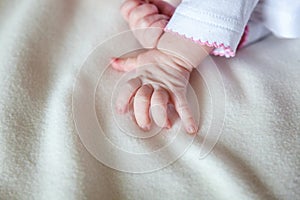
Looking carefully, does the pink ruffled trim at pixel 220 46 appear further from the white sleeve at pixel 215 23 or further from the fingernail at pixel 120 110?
the fingernail at pixel 120 110

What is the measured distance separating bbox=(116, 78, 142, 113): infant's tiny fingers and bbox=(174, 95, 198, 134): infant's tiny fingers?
0.05 m

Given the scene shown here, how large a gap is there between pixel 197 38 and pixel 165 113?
4.5 inches

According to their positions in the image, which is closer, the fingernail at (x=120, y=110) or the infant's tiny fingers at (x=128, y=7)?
the fingernail at (x=120, y=110)

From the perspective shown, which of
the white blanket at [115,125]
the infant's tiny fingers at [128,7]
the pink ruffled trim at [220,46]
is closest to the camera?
the white blanket at [115,125]

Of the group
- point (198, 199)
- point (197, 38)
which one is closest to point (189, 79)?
point (197, 38)

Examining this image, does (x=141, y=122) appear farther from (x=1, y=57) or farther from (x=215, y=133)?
(x=1, y=57)

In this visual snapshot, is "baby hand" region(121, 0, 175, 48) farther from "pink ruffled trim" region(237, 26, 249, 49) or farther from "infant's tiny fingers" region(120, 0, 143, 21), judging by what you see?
"pink ruffled trim" region(237, 26, 249, 49)

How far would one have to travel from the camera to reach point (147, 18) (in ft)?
1.97

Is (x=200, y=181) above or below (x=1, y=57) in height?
below

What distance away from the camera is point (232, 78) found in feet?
1.74

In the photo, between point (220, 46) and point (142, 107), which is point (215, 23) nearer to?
point (220, 46)

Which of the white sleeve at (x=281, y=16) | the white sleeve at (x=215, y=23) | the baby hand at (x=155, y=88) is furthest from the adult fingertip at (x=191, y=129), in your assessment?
the white sleeve at (x=281, y=16)

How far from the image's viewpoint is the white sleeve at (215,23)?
0.53m

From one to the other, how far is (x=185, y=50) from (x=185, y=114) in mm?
100
